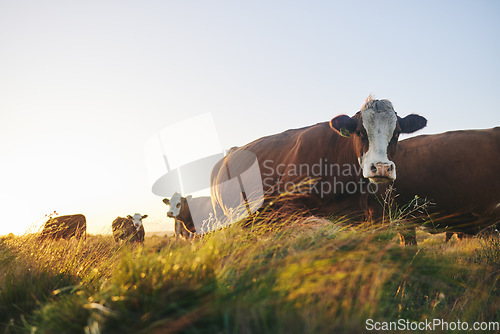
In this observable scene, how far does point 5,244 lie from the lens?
15.9 ft

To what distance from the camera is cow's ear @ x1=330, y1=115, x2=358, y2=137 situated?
4.70 m

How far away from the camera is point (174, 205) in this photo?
57.8 ft

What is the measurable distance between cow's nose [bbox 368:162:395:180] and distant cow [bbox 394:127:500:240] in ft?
8.06

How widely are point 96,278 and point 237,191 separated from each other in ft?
11.3

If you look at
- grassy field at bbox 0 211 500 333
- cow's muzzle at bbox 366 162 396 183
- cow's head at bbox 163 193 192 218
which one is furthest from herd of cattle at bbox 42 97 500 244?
cow's head at bbox 163 193 192 218

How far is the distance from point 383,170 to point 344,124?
1101 millimetres

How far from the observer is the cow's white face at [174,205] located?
17297mm

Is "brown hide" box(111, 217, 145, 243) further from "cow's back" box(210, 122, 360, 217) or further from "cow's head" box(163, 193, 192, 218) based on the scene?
"cow's head" box(163, 193, 192, 218)

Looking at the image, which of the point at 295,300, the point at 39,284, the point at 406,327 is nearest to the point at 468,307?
the point at 406,327

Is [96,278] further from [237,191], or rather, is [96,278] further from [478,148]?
[478,148]

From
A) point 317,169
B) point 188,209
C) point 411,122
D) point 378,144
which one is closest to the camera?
point 378,144

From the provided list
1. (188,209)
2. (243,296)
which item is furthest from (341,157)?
(188,209)

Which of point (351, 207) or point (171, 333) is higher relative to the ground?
point (171, 333)

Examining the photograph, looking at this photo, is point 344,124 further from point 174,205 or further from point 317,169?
point 174,205
